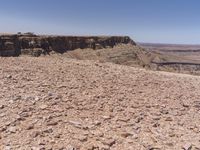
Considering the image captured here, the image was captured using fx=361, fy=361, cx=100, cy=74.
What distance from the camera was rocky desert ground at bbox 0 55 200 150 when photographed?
20.4ft

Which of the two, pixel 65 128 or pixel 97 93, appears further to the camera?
pixel 97 93

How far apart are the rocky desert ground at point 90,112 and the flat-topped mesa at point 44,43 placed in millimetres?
34671

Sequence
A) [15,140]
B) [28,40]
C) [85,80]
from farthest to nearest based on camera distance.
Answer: [28,40], [85,80], [15,140]

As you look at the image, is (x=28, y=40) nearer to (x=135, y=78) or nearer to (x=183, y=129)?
(x=135, y=78)

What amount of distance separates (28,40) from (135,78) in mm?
38990

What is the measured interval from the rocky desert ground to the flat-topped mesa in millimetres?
34671

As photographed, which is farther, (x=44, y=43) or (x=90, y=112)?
(x=44, y=43)

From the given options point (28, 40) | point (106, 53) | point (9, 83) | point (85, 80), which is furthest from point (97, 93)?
point (106, 53)

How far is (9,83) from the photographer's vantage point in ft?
28.7

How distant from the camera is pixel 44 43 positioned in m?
51.0

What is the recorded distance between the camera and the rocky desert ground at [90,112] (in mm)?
6207

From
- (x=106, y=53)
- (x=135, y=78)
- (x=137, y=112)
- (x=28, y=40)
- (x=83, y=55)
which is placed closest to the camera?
(x=137, y=112)

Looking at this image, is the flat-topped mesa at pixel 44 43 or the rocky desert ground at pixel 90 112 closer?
the rocky desert ground at pixel 90 112

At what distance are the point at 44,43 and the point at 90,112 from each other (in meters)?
44.5
